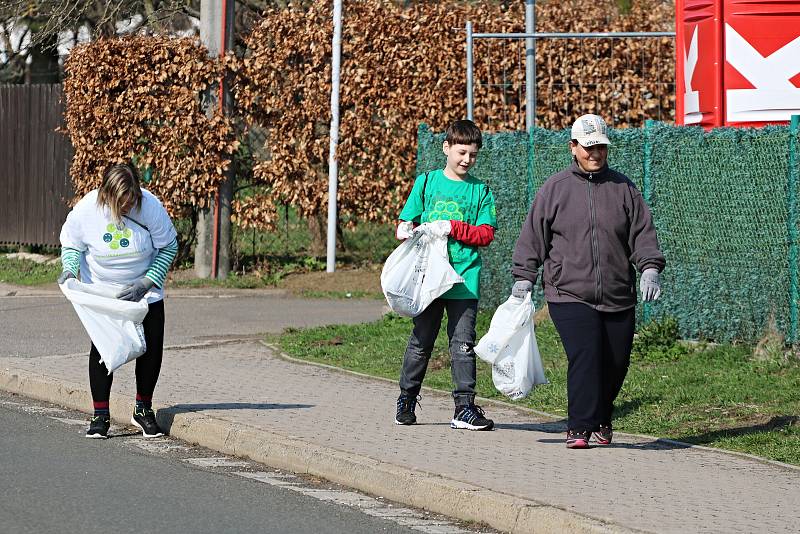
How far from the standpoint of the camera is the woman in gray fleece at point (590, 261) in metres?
7.81

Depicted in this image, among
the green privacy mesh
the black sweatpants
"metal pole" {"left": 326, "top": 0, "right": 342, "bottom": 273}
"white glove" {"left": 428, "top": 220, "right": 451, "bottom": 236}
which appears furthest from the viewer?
"metal pole" {"left": 326, "top": 0, "right": 342, "bottom": 273}

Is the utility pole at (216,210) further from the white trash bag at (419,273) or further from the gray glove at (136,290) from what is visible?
the white trash bag at (419,273)

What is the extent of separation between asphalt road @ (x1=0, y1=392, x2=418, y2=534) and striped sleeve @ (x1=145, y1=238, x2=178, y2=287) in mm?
992

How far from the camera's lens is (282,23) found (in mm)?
18484

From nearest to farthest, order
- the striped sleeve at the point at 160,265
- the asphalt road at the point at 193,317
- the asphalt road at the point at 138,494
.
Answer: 1. the asphalt road at the point at 138,494
2. the striped sleeve at the point at 160,265
3. the asphalt road at the point at 193,317

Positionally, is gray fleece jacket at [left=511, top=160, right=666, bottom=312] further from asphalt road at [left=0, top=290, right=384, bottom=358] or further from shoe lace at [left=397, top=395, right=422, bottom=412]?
asphalt road at [left=0, top=290, right=384, bottom=358]

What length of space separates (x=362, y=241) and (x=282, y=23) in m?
3.08

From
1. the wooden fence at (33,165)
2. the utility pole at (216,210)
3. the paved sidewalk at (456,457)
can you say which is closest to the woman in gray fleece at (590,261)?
the paved sidewalk at (456,457)

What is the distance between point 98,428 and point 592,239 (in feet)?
10.6

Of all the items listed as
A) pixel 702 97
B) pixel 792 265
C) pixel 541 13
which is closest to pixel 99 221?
pixel 792 265

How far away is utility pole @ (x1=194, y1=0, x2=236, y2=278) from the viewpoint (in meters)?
18.5

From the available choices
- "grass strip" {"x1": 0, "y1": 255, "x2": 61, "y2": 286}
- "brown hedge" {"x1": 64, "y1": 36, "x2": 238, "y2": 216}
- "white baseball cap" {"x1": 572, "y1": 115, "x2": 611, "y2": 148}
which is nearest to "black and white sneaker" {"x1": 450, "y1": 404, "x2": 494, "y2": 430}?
"white baseball cap" {"x1": 572, "y1": 115, "x2": 611, "y2": 148}

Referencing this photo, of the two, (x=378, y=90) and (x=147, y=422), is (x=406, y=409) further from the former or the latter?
(x=378, y=90)

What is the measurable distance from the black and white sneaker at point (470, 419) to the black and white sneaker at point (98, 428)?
6.92 ft
